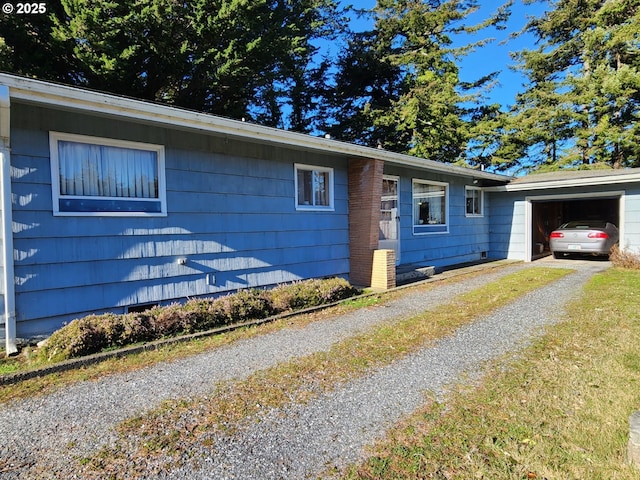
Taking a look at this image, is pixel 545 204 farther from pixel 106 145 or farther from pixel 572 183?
pixel 106 145

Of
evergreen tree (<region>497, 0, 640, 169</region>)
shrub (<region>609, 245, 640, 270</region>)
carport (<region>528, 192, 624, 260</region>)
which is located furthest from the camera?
evergreen tree (<region>497, 0, 640, 169</region>)

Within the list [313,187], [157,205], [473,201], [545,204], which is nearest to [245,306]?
[157,205]

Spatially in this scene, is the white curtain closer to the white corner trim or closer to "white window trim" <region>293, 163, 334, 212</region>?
the white corner trim

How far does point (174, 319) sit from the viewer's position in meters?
4.68

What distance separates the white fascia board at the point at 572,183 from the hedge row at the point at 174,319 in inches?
348

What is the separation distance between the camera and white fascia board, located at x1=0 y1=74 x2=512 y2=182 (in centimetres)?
401

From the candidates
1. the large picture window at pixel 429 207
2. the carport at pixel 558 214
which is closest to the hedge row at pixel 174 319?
the large picture window at pixel 429 207

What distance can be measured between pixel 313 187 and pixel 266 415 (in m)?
5.47

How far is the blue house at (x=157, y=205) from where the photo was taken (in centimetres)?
437

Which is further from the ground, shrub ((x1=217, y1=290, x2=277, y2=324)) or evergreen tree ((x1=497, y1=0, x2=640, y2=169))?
evergreen tree ((x1=497, y1=0, x2=640, y2=169))

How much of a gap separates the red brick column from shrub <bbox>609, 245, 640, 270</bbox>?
712 centimetres

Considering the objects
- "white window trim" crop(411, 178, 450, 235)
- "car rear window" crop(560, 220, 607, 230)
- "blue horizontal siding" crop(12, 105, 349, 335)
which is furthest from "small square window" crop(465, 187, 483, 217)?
"blue horizontal siding" crop(12, 105, 349, 335)

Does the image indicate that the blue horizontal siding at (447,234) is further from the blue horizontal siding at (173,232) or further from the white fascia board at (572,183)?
the blue horizontal siding at (173,232)

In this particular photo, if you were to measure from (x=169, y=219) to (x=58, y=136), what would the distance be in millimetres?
1658
